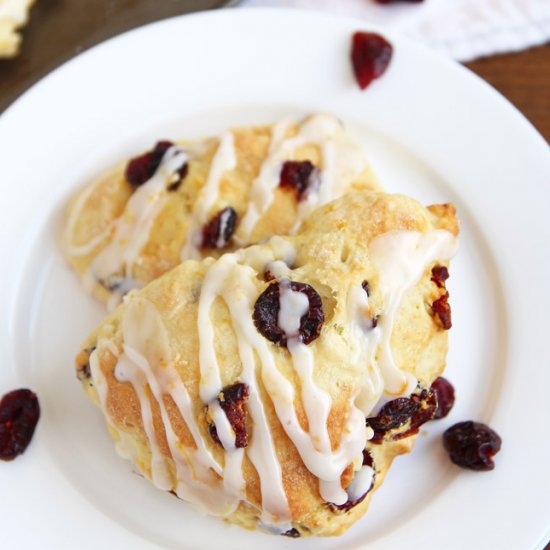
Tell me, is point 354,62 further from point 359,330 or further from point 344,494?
point 344,494

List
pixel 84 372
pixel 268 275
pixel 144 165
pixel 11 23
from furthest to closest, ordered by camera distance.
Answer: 1. pixel 11 23
2. pixel 144 165
3. pixel 84 372
4. pixel 268 275

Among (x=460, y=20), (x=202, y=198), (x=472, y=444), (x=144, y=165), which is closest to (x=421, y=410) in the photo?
(x=472, y=444)

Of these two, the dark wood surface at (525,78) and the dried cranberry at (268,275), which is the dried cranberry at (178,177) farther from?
the dark wood surface at (525,78)

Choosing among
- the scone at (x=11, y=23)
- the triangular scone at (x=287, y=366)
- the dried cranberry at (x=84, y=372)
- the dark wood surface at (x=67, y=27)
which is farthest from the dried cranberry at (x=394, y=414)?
the scone at (x=11, y=23)

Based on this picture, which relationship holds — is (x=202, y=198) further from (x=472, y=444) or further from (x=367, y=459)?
(x=472, y=444)

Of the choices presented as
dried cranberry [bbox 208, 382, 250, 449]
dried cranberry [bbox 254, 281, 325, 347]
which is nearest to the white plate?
dried cranberry [bbox 208, 382, 250, 449]

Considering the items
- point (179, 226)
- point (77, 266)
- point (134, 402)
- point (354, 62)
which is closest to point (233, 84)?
point (354, 62)
